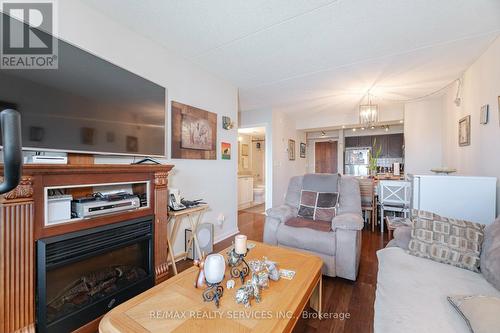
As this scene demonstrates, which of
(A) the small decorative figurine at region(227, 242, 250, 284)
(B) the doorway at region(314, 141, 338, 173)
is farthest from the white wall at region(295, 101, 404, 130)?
(A) the small decorative figurine at region(227, 242, 250, 284)

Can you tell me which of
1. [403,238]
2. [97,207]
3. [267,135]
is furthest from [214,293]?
[267,135]

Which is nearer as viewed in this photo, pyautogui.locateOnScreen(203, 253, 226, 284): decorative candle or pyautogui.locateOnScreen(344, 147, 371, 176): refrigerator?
pyautogui.locateOnScreen(203, 253, 226, 284): decorative candle

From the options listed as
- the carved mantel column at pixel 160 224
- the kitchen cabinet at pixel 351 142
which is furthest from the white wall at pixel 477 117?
the kitchen cabinet at pixel 351 142

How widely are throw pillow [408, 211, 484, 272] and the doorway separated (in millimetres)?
5472

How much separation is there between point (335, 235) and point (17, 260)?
7.34 feet

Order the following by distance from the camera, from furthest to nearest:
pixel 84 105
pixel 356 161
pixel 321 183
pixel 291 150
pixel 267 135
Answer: pixel 356 161 < pixel 291 150 < pixel 267 135 < pixel 321 183 < pixel 84 105

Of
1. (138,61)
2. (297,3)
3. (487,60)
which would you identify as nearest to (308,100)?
(487,60)

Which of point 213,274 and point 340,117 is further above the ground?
point 340,117

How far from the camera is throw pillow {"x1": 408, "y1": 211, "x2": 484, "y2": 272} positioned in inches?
52.4

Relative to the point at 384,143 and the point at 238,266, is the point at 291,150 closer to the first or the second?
the point at 384,143

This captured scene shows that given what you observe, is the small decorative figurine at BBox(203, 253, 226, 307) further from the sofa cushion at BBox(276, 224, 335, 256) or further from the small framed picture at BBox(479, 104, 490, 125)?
the small framed picture at BBox(479, 104, 490, 125)

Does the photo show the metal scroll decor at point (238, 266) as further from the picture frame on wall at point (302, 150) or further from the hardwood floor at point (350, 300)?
the picture frame on wall at point (302, 150)

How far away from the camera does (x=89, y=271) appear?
1.55 metres

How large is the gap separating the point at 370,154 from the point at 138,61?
20.6ft
